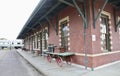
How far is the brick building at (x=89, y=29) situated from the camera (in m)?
7.34

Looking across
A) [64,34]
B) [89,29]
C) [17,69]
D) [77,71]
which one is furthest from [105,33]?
[17,69]

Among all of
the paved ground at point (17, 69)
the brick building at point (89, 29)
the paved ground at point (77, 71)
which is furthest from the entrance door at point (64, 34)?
the paved ground at point (17, 69)

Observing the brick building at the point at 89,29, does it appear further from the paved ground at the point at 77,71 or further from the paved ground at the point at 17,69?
the paved ground at the point at 17,69

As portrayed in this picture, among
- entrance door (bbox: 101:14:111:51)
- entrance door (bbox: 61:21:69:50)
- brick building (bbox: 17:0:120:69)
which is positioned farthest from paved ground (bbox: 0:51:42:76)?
entrance door (bbox: 101:14:111:51)

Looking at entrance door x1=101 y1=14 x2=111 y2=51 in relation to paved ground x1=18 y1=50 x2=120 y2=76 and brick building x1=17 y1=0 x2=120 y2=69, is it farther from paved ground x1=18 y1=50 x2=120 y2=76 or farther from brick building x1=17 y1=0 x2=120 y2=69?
paved ground x1=18 y1=50 x2=120 y2=76

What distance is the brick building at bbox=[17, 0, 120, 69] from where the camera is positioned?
7.34 metres

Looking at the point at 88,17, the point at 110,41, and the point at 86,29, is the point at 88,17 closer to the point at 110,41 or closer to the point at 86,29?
the point at 86,29

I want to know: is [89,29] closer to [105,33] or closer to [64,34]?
[105,33]

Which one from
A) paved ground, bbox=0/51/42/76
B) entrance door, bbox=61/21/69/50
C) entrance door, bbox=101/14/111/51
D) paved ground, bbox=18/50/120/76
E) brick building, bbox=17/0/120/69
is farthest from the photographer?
entrance door, bbox=61/21/69/50

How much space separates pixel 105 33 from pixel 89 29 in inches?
72.0

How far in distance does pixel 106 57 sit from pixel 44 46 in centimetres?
836

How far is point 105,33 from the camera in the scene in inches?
342

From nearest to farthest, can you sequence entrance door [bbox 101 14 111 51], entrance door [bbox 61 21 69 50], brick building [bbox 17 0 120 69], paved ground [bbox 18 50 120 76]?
paved ground [bbox 18 50 120 76] → brick building [bbox 17 0 120 69] → entrance door [bbox 101 14 111 51] → entrance door [bbox 61 21 69 50]

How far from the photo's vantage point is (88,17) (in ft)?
24.3
